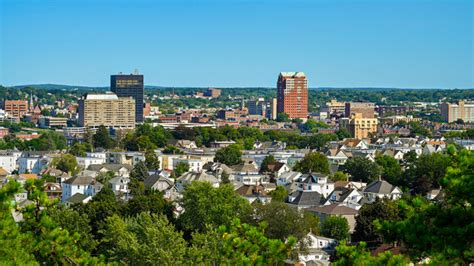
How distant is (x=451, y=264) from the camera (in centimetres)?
1034

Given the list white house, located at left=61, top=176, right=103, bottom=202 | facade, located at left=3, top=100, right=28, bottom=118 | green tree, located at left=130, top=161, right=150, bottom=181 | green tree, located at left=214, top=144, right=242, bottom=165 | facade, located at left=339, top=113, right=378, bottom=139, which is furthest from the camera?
facade, located at left=3, top=100, right=28, bottom=118

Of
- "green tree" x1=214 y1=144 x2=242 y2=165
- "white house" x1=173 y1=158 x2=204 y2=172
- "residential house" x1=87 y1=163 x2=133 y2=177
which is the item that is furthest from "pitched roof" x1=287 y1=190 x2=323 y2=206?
"green tree" x1=214 y1=144 x2=242 y2=165

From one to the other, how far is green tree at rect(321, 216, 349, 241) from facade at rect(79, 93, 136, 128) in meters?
77.6

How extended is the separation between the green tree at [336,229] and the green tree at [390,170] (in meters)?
15.8

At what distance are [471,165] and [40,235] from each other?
5.32 m

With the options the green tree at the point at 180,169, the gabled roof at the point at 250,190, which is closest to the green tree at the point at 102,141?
the green tree at the point at 180,169

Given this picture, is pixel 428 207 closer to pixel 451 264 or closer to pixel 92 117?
pixel 451 264

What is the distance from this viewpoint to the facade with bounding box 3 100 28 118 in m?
124

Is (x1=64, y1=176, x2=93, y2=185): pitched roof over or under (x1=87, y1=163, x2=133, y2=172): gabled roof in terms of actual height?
over

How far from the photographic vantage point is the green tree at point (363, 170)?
48688 mm

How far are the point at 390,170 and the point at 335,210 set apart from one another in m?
14.9

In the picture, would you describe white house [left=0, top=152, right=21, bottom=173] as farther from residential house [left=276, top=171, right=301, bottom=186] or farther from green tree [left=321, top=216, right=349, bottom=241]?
green tree [left=321, top=216, right=349, bottom=241]

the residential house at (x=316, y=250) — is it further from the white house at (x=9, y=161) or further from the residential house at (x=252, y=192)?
the white house at (x=9, y=161)

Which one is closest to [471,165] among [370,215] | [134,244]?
[134,244]
